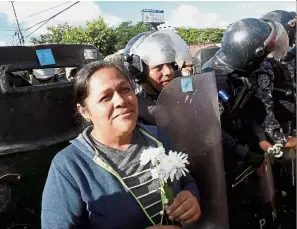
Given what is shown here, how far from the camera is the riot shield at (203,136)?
169cm

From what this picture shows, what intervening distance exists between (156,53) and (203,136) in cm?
97

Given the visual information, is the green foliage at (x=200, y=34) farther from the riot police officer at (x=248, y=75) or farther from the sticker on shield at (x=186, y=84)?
the sticker on shield at (x=186, y=84)

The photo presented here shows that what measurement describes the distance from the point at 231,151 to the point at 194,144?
1.84 ft

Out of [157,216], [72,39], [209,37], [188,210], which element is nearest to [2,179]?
[157,216]

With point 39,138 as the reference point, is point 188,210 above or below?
below

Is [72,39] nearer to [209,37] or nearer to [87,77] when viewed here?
[87,77]

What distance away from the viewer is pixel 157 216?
155 cm

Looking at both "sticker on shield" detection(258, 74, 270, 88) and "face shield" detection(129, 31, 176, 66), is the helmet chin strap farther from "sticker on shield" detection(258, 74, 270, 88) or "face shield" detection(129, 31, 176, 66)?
"sticker on shield" detection(258, 74, 270, 88)

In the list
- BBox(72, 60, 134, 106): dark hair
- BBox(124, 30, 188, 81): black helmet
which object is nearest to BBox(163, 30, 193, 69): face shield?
BBox(124, 30, 188, 81): black helmet

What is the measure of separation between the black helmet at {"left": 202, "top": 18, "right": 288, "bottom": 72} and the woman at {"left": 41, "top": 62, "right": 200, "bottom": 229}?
1599mm

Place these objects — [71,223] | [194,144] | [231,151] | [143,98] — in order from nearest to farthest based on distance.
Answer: [71,223] < [194,144] < [231,151] < [143,98]

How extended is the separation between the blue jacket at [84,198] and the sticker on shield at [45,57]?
2.47 feet

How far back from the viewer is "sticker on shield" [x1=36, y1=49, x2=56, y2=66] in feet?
6.73

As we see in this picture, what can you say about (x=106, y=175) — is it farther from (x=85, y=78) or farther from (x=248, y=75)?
(x=248, y=75)
